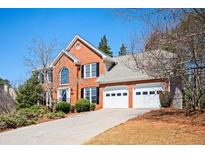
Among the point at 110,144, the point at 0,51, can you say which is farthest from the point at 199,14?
the point at 0,51

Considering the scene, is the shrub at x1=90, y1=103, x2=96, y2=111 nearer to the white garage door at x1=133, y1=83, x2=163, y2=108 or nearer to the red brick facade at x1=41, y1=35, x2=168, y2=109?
the red brick facade at x1=41, y1=35, x2=168, y2=109

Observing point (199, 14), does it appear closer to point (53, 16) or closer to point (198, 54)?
point (198, 54)

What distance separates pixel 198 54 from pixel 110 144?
272 inches

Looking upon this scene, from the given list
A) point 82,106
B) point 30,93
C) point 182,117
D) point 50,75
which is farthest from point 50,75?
point 182,117

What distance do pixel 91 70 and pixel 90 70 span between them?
0.10 meters

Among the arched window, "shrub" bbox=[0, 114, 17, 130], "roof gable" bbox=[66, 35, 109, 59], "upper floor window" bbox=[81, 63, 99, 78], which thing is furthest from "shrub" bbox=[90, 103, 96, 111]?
"shrub" bbox=[0, 114, 17, 130]

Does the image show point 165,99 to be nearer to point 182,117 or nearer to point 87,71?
point 182,117

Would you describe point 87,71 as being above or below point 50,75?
above

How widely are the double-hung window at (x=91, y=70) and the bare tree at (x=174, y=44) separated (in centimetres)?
963

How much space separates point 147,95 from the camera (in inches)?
881

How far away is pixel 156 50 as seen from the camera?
15.1 metres

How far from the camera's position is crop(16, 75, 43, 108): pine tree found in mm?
26047

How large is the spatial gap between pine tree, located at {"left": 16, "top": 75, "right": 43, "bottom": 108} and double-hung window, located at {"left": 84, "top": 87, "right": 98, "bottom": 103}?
12.0ft
